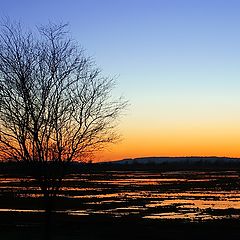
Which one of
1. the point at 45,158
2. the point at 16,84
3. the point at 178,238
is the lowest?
the point at 178,238

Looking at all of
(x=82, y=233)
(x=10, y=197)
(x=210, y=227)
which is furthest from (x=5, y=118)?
(x=10, y=197)

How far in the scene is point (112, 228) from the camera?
1013 inches

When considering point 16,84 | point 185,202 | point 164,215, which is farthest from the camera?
point 185,202

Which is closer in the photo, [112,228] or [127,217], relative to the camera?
[112,228]

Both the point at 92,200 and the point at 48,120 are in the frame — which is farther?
the point at 92,200

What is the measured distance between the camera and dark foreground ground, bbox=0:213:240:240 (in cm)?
2278

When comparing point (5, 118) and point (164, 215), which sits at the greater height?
point (5, 118)

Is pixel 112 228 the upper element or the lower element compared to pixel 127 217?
lower

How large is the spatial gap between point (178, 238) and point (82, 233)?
4437 millimetres

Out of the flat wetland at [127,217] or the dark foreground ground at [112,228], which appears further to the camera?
the flat wetland at [127,217]

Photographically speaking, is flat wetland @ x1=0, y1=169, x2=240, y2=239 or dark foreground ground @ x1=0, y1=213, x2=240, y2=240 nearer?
dark foreground ground @ x1=0, y1=213, x2=240, y2=240

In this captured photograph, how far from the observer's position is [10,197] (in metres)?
43.8

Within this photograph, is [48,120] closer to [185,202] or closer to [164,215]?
[164,215]

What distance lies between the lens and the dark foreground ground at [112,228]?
2278cm
